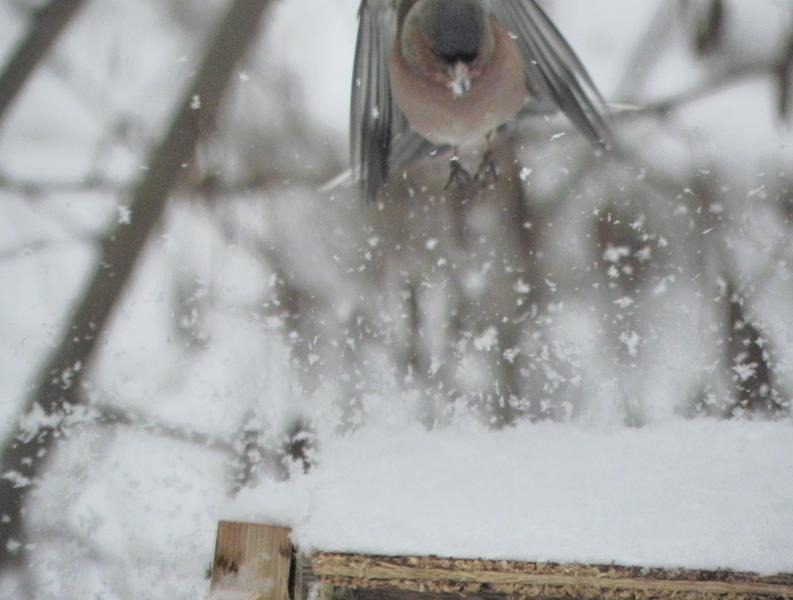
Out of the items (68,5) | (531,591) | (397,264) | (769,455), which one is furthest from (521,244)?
(68,5)

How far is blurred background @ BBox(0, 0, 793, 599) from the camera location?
4.99ft

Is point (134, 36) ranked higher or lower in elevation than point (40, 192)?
higher

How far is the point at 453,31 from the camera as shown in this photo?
1.27 m

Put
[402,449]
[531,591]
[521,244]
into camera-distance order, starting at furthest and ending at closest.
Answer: [521,244] < [402,449] < [531,591]

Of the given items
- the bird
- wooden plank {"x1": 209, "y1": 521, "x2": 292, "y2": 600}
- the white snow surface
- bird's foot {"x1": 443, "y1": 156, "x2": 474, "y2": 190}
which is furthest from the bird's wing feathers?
wooden plank {"x1": 209, "y1": 521, "x2": 292, "y2": 600}

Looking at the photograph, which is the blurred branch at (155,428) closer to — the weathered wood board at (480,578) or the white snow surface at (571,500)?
the white snow surface at (571,500)

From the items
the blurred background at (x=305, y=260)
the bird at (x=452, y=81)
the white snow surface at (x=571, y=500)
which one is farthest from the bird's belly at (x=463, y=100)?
the white snow surface at (x=571, y=500)

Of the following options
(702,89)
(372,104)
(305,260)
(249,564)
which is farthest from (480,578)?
(702,89)

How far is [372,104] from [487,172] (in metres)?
0.27

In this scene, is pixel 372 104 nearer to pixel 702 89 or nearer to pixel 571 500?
pixel 702 89

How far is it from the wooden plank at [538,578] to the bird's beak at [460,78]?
2.47ft

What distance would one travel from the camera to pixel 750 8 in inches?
61.5

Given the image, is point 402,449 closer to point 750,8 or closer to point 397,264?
point 397,264

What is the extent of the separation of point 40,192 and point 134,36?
1.23 ft
